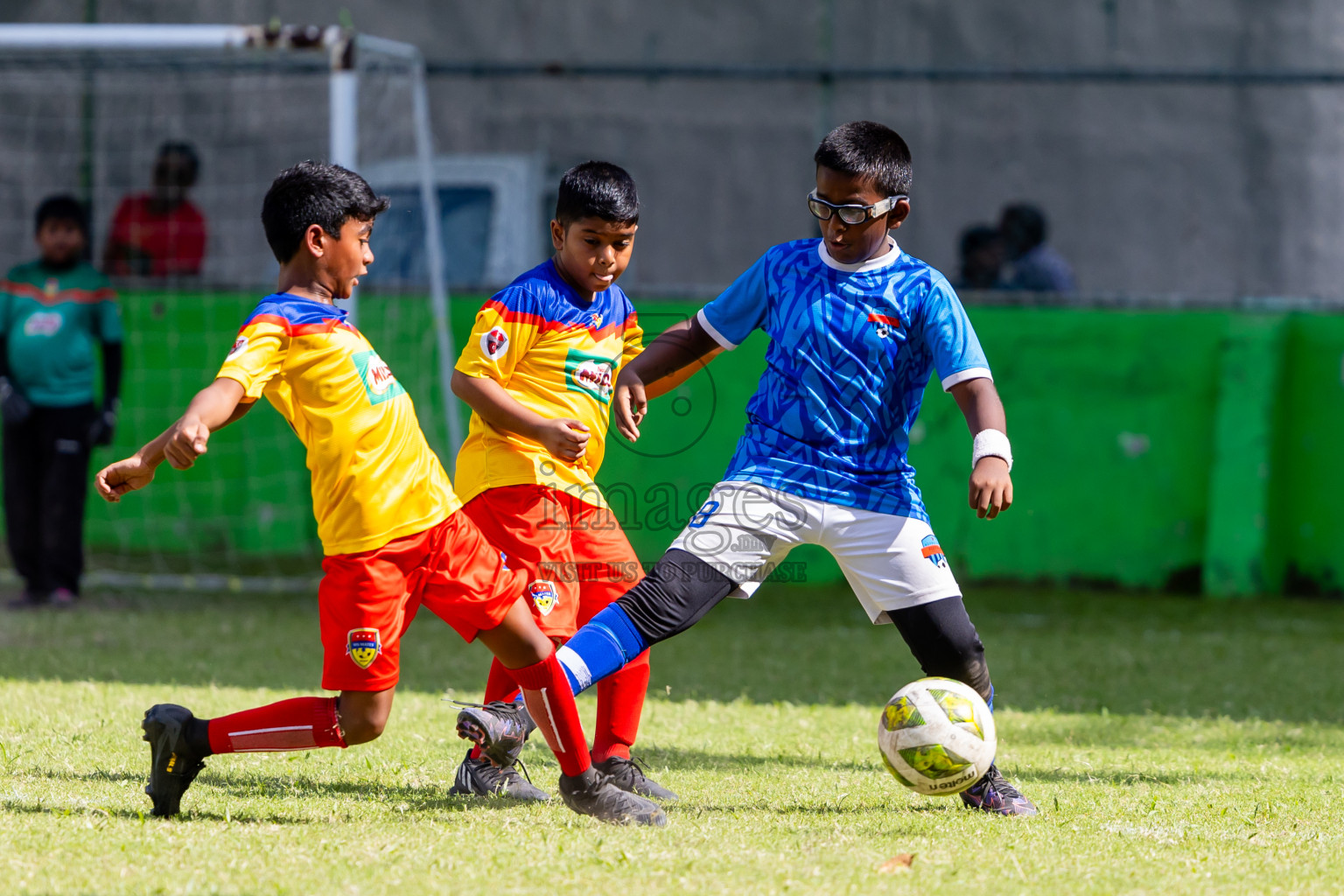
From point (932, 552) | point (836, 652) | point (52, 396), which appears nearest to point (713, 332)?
point (932, 552)

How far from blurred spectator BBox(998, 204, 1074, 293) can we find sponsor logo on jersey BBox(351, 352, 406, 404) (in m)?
6.16

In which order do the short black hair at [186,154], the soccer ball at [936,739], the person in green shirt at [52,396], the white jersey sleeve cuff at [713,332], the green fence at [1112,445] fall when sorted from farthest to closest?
1. the short black hair at [186,154]
2. the green fence at [1112,445]
3. the person in green shirt at [52,396]
4. the white jersey sleeve cuff at [713,332]
5. the soccer ball at [936,739]

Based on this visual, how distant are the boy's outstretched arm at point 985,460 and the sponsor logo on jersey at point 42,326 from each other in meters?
5.52

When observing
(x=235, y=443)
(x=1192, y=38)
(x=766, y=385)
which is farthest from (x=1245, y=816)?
(x=1192, y=38)

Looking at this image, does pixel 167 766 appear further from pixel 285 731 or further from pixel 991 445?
pixel 991 445

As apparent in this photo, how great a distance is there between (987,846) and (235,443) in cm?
705

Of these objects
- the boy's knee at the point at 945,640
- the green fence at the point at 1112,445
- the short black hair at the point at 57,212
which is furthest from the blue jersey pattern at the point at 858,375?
the short black hair at the point at 57,212

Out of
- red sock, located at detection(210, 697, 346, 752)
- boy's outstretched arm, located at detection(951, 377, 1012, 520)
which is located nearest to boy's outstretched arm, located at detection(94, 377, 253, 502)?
red sock, located at detection(210, 697, 346, 752)

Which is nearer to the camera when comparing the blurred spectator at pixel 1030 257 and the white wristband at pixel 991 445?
the white wristband at pixel 991 445

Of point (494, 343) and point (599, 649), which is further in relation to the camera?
point (494, 343)

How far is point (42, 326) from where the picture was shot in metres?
7.63

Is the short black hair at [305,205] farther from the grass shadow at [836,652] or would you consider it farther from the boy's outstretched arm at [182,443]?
the grass shadow at [836,652]

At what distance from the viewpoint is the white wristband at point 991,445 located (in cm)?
356

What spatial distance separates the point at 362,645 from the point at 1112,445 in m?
6.09
